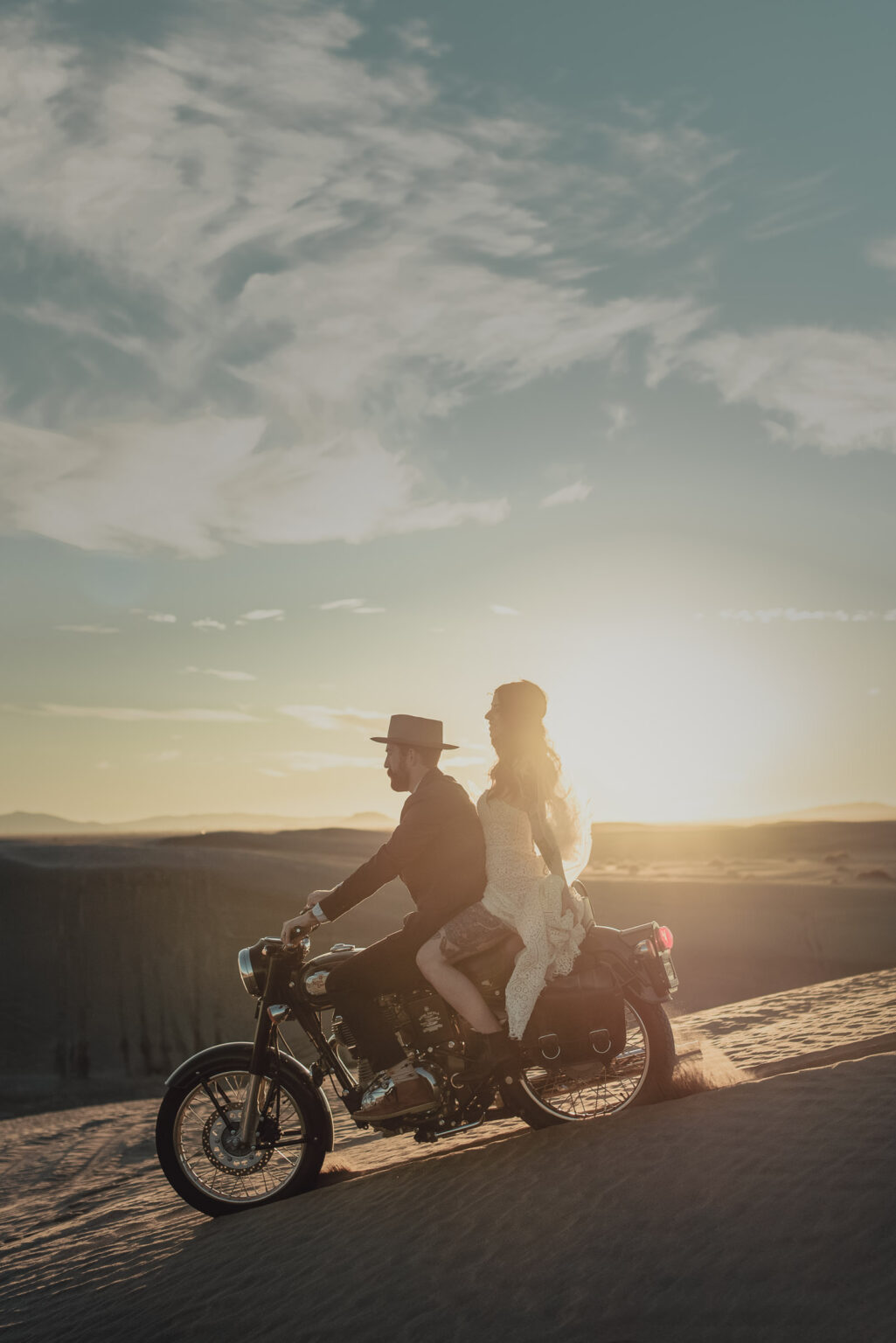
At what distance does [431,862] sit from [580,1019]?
119 centimetres

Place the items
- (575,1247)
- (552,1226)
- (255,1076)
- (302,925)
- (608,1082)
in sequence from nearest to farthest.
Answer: (575,1247) < (552,1226) < (302,925) < (255,1076) < (608,1082)

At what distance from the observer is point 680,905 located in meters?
28.6

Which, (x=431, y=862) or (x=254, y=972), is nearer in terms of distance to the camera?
(x=431, y=862)

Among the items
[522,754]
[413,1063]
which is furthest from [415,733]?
[413,1063]

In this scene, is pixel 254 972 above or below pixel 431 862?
below

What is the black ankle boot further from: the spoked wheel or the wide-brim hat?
the wide-brim hat

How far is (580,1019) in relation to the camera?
217 inches

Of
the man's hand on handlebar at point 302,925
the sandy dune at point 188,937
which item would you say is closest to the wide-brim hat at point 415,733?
the man's hand on handlebar at point 302,925

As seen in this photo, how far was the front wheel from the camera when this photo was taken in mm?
5406

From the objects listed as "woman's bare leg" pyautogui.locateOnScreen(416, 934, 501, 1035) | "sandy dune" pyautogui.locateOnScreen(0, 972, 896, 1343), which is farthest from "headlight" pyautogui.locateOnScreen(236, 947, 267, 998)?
"sandy dune" pyautogui.locateOnScreen(0, 972, 896, 1343)

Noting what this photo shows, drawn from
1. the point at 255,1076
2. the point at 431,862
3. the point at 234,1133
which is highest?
the point at 431,862

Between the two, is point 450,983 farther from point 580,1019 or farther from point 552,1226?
point 552,1226

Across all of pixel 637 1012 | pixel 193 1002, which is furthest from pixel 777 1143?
pixel 193 1002

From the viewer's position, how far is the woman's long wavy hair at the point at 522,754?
17.6 feet
